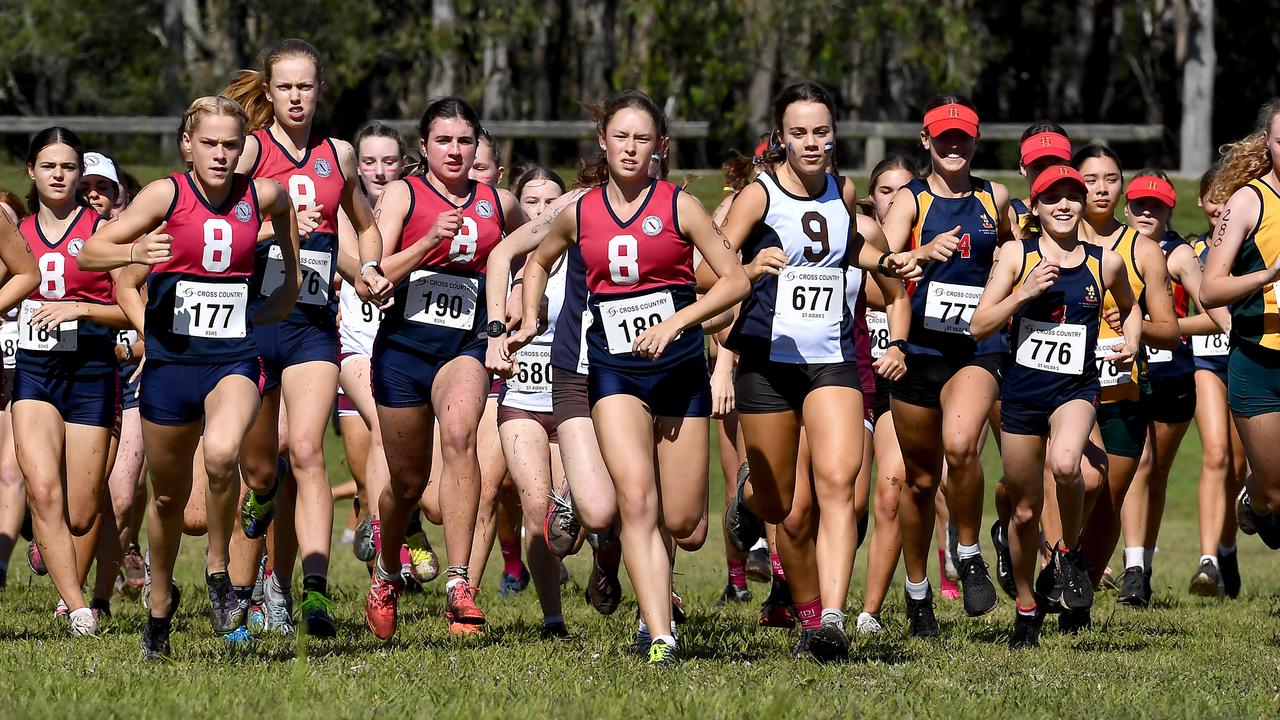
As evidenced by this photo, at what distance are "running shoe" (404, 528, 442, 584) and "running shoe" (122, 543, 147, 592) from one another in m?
1.84

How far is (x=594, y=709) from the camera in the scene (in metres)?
5.59

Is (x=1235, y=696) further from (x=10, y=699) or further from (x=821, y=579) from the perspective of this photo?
(x=10, y=699)

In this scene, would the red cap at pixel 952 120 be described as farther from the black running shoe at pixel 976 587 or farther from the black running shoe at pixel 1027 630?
the black running shoe at pixel 1027 630

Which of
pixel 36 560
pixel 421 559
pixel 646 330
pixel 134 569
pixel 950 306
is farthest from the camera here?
pixel 36 560

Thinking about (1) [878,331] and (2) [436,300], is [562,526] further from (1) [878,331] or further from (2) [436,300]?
(1) [878,331]

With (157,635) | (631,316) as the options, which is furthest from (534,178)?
(157,635)

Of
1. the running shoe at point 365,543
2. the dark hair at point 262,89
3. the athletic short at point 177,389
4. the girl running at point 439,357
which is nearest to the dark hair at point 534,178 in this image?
the girl running at point 439,357

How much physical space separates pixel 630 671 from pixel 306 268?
2750 millimetres

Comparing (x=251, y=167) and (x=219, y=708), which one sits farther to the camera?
(x=251, y=167)

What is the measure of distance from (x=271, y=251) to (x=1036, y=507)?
366 cm

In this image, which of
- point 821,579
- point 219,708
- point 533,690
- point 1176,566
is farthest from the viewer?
point 1176,566

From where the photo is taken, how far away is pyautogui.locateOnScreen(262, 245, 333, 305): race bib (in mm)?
8031

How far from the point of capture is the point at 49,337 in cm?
861

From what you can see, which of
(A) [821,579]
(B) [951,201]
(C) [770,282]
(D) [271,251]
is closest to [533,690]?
(A) [821,579]
